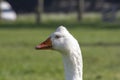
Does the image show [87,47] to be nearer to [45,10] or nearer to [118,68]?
[118,68]

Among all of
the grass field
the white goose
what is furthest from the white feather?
the grass field

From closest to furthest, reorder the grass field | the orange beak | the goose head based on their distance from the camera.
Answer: the goose head
the orange beak
the grass field

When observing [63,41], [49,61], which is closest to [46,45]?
[63,41]

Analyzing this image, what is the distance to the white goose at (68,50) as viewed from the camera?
6.70 m

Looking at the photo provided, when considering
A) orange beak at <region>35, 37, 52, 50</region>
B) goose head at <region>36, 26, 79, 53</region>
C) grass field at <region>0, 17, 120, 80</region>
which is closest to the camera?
goose head at <region>36, 26, 79, 53</region>

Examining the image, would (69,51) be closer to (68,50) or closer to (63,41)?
(68,50)

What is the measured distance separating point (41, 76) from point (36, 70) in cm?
90

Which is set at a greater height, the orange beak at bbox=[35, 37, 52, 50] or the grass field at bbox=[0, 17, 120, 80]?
the orange beak at bbox=[35, 37, 52, 50]

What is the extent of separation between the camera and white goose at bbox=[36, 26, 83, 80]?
6.70 meters

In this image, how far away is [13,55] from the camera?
1716 centimetres

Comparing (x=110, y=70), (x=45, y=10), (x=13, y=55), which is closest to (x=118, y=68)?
(x=110, y=70)

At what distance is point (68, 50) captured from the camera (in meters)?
6.71

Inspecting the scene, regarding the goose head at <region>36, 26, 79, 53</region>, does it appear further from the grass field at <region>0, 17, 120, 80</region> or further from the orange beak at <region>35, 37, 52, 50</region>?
the grass field at <region>0, 17, 120, 80</region>

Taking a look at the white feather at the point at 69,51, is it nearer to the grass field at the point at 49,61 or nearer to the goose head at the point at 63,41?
the goose head at the point at 63,41
